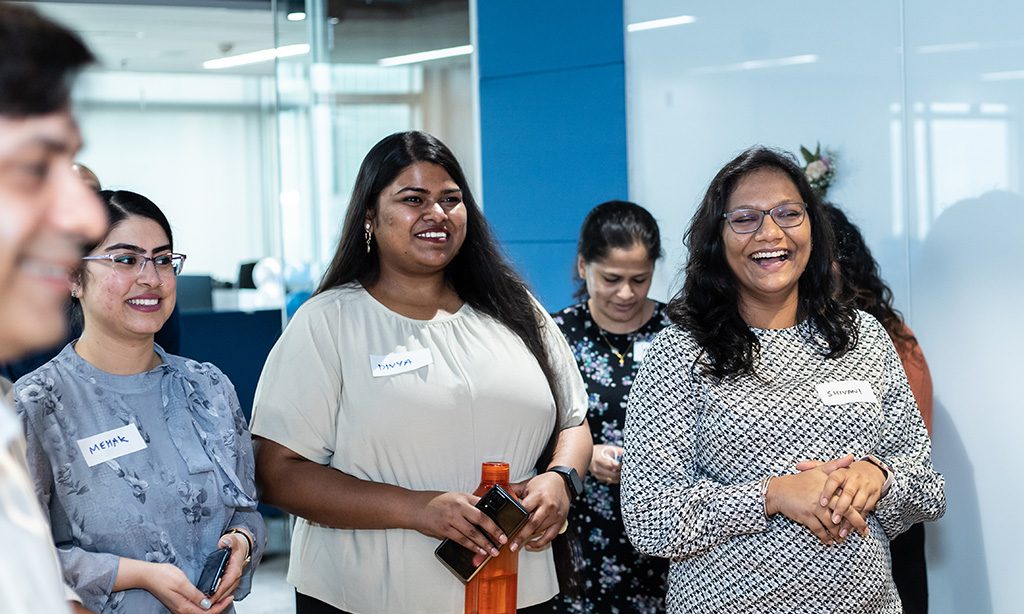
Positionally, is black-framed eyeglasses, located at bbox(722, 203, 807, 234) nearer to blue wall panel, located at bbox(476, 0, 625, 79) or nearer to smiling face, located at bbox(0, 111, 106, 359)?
smiling face, located at bbox(0, 111, 106, 359)

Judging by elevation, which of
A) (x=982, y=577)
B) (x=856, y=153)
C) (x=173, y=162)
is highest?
(x=173, y=162)

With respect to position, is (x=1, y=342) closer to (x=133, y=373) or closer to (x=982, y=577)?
(x=133, y=373)

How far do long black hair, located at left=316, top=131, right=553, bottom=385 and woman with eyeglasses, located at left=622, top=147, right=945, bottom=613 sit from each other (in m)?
0.38

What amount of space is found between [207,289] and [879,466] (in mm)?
7915

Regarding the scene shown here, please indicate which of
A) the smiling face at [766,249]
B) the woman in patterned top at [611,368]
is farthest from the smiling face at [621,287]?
the smiling face at [766,249]

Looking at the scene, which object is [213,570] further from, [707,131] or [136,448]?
[707,131]

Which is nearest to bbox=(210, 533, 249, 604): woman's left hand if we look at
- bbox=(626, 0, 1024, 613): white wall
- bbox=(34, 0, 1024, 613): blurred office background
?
bbox=(34, 0, 1024, 613): blurred office background

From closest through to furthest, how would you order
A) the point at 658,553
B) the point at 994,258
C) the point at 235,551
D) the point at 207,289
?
the point at 235,551 → the point at 658,553 → the point at 994,258 → the point at 207,289

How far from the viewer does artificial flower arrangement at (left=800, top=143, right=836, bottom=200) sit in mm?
3598

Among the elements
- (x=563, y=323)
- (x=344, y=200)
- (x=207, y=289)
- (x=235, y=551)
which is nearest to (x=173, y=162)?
(x=207, y=289)

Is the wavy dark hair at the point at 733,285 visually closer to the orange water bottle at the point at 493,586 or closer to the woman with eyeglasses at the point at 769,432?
the woman with eyeglasses at the point at 769,432

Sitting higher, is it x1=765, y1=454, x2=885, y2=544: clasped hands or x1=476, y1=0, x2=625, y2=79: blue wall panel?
x1=476, y1=0, x2=625, y2=79: blue wall panel

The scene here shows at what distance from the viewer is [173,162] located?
14297mm

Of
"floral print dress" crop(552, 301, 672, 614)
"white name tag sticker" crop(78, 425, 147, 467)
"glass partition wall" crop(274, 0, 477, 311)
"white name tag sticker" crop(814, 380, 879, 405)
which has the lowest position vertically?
"floral print dress" crop(552, 301, 672, 614)
